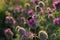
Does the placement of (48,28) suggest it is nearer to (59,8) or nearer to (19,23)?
(59,8)

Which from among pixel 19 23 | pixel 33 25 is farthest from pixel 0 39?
pixel 33 25

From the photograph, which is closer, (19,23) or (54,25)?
(54,25)

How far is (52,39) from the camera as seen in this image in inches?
94.4

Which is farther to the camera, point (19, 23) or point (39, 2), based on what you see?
point (19, 23)

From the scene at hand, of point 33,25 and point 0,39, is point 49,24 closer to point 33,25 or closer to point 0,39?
point 33,25

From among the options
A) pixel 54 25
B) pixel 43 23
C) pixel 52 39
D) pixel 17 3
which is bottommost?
pixel 52 39

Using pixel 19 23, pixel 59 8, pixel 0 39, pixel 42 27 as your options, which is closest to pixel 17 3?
pixel 0 39

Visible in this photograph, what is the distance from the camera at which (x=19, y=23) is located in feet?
9.93

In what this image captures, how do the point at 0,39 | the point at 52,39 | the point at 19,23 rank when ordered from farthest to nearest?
1. the point at 0,39
2. the point at 19,23
3. the point at 52,39

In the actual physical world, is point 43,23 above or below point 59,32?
above

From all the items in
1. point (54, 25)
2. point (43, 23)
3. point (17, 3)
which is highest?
point (17, 3)

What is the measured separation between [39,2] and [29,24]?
31 cm

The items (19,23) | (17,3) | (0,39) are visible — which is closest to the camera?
(19,23)

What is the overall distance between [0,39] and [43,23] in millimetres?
942
